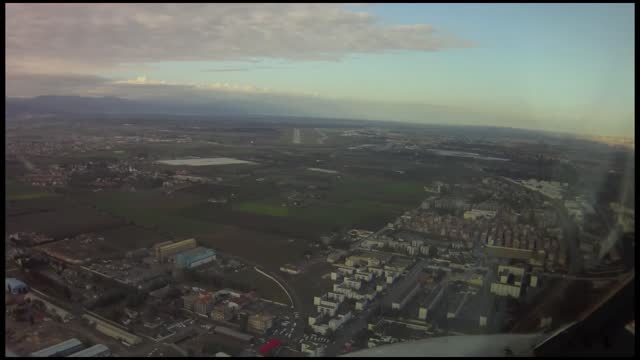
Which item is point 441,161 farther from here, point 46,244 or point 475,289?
point 46,244

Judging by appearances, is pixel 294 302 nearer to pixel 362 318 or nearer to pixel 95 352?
pixel 362 318

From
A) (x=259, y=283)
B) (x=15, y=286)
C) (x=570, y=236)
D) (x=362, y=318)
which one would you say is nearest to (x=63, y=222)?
(x=15, y=286)

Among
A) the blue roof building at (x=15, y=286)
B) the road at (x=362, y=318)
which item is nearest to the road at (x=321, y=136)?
the road at (x=362, y=318)

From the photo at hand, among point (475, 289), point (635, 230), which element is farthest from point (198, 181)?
point (635, 230)

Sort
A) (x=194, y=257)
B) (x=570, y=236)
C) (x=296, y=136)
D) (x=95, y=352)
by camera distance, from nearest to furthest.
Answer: (x=95, y=352) < (x=570, y=236) < (x=194, y=257) < (x=296, y=136)

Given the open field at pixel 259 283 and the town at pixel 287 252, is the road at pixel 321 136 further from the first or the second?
the open field at pixel 259 283
